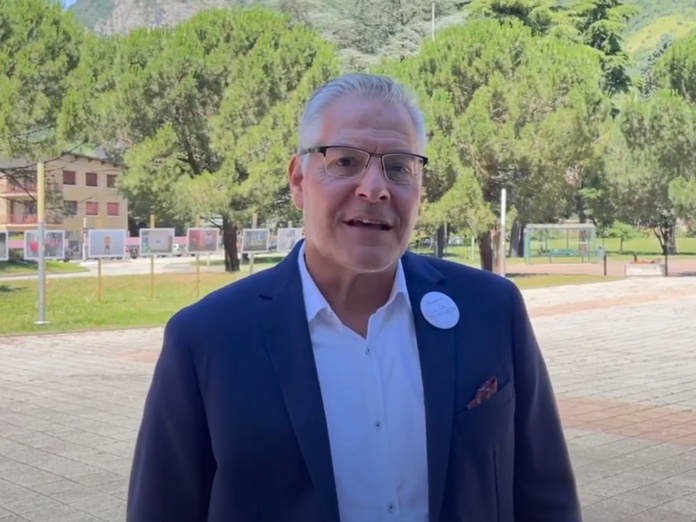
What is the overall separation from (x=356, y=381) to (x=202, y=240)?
817 inches

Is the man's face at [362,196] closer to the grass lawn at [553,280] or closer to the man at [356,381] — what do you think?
the man at [356,381]

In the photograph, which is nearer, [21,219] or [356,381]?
[356,381]

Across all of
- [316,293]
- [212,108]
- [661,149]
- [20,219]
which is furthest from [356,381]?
[20,219]

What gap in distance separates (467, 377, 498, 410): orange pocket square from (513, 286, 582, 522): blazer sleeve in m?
0.10

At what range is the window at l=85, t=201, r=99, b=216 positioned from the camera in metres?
61.9

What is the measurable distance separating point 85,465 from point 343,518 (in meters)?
5.03

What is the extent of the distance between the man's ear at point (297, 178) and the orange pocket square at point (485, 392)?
552mm

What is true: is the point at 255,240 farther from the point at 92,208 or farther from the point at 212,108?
the point at 92,208

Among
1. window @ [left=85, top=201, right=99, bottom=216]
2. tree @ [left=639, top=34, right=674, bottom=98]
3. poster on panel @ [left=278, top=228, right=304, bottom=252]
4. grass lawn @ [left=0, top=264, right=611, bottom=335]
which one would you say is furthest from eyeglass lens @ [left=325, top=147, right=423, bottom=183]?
window @ [left=85, top=201, right=99, bottom=216]

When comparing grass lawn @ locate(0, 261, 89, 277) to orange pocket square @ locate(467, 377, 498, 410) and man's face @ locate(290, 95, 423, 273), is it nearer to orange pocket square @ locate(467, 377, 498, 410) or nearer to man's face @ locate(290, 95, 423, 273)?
man's face @ locate(290, 95, 423, 273)

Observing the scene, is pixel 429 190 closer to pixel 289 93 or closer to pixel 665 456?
pixel 289 93

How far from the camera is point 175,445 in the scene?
71.7 inches

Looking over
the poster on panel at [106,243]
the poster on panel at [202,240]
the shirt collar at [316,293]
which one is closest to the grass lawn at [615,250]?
the poster on panel at [202,240]

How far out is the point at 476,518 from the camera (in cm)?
179
